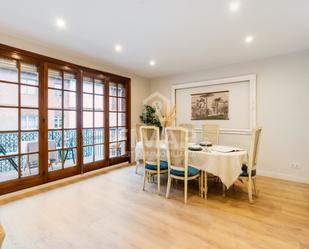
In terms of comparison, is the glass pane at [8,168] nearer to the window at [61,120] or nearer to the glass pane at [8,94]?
the window at [61,120]

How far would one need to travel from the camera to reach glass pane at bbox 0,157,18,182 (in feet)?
9.48

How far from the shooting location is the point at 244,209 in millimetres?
2500

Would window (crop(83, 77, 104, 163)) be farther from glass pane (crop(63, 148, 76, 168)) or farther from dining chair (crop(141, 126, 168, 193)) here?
dining chair (crop(141, 126, 168, 193))

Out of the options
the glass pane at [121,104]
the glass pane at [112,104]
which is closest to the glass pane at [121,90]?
the glass pane at [121,104]

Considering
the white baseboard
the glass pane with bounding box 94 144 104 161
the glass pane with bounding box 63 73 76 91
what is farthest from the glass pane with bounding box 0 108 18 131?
the white baseboard

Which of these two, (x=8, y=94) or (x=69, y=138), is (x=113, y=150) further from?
(x=8, y=94)

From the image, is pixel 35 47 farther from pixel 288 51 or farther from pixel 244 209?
pixel 288 51

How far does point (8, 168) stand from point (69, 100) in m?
1.59

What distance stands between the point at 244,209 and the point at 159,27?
2.86m

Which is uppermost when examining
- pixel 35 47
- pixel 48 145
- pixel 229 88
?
pixel 35 47

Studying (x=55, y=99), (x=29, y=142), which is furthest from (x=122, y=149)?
(x=29, y=142)

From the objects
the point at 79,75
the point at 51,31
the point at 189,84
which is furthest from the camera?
the point at 189,84

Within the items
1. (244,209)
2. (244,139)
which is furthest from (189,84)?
(244,209)

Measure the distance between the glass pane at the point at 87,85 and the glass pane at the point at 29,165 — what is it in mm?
1694
